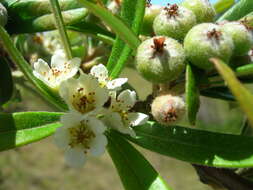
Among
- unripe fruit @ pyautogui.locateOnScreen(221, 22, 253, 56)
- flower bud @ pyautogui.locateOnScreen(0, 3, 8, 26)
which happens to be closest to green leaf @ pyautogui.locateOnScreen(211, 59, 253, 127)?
unripe fruit @ pyautogui.locateOnScreen(221, 22, 253, 56)

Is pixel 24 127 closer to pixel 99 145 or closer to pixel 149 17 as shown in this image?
pixel 99 145

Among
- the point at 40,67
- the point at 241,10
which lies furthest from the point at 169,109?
the point at 241,10

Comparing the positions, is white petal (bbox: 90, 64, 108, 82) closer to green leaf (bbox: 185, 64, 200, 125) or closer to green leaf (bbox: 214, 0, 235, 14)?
green leaf (bbox: 185, 64, 200, 125)

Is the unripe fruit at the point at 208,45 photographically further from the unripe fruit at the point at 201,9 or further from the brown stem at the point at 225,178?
the brown stem at the point at 225,178

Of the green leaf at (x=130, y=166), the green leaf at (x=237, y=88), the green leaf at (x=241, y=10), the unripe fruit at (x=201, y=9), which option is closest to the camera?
the green leaf at (x=237, y=88)

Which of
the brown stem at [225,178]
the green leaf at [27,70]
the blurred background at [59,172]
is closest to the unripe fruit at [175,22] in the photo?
the green leaf at [27,70]

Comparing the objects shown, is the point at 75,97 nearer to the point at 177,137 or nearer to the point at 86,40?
the point at 177,137
